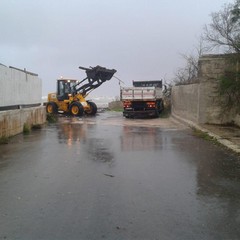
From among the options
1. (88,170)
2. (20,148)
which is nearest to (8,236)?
(88,170)

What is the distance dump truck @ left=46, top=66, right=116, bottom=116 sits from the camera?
35656 millimetres

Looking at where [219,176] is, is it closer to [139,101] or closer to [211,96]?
[211,96]

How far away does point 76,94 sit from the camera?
1465 inches

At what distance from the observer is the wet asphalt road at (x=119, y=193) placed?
17.7ft

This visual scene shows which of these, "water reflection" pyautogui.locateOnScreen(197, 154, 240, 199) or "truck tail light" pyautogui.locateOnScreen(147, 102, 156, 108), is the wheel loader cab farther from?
"water reflection" pyautogui.locateOnScreen(197, 154, 240, 199)

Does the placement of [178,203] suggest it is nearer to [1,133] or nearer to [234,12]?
[1,133]

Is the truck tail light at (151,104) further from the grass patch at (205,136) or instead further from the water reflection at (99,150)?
the water reflection at (99,150)

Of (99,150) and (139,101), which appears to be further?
(139,101)

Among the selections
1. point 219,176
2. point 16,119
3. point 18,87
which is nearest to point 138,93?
point 18,87

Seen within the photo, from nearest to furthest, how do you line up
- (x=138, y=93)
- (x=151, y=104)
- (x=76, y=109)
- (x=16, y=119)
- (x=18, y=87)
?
(x=16, y=119)
(x=18, y=87)
(x=138, y=93)
(x=151, y=104)
(x=76, y=109)

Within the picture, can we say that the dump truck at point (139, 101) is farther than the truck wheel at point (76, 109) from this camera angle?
No

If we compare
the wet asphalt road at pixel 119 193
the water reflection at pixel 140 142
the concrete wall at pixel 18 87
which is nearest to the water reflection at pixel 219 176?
the wet asphalt road at pixel 119 193

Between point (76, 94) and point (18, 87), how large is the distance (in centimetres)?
1836

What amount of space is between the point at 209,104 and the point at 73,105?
54.4ft
